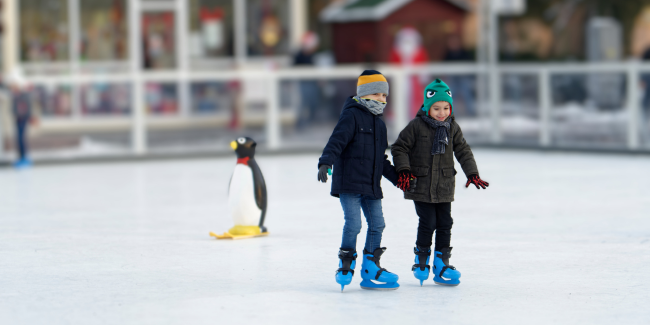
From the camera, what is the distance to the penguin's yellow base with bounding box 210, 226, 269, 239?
25.4 feet

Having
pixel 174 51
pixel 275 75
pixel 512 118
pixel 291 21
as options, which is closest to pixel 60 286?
pixel 275 75

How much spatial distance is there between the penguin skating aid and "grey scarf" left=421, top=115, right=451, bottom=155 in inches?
91.7

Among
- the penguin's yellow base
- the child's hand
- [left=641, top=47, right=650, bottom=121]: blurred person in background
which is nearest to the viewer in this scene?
the child's hand

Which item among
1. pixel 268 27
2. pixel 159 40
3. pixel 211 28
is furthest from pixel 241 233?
pixel 268 27

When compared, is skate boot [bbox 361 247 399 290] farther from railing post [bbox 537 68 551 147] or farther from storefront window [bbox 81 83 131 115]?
railing post [bbox 537 68 551 147]

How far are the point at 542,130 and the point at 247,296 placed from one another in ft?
36.4

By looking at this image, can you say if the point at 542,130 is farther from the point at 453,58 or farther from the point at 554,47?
the point at 554,47

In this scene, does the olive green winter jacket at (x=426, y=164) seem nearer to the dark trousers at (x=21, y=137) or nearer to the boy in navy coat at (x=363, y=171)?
the boy in navy coat at (x=363, y=171)

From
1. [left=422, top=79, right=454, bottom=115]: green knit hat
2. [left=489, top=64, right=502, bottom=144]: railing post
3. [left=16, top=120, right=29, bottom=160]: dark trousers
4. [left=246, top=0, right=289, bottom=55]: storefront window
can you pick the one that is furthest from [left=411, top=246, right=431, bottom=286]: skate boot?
[left=246, top=0, right=289, bottom=55]: storefront window

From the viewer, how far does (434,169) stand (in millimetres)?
5742

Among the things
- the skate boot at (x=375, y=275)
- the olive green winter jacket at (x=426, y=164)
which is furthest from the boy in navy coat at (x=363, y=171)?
the olive green winter jacket at (x=426, y=164)

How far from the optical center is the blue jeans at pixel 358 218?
5711 millimetres

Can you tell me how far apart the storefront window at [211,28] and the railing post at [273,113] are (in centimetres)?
464

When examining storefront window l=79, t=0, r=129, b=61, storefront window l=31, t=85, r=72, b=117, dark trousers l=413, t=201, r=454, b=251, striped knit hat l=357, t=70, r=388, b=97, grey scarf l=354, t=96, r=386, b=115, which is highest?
storefront window l=79, t=0, r=129, b=61
